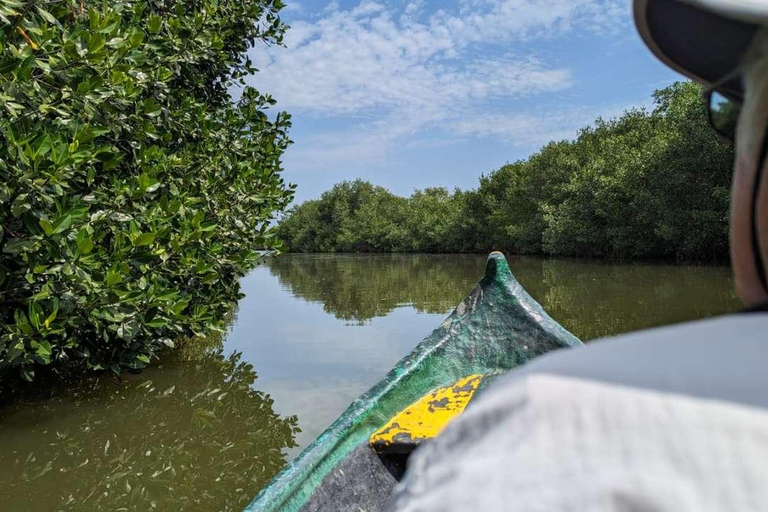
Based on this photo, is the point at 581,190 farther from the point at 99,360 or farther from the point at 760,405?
the point at 760,405

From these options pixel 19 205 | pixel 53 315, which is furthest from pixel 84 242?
pixel 53 315

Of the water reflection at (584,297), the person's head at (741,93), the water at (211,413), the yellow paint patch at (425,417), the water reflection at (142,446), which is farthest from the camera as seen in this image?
the water reflection at (584,297)

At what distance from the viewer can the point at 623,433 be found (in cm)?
34

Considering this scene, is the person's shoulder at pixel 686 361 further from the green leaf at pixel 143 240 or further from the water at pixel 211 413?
the green leaf at pixel 143 240

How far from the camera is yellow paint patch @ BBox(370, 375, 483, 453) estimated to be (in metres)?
2.55

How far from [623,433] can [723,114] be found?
40 centimetres

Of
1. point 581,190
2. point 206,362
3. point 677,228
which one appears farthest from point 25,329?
point 581,190

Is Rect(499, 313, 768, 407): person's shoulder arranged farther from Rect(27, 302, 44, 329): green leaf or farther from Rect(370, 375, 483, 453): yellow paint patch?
Rect(27, 302, 44, 329): green leaf

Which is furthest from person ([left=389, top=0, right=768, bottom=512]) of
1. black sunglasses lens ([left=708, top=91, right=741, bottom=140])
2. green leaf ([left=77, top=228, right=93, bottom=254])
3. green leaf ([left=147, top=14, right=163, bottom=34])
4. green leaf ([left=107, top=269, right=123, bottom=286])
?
green leaf ([left=147, top=14, right=163, bottom=34])

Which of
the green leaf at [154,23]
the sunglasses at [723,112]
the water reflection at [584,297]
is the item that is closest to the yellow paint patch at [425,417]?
the sunglasses at [723,112]

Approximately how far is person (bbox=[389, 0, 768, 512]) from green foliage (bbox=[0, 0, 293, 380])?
10.9 ft

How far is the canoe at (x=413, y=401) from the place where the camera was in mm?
2365

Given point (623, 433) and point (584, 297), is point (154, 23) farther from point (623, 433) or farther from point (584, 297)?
point (584, 297)

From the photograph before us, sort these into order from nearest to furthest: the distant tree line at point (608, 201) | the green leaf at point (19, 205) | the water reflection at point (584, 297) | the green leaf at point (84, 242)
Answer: the green leaf at point (19, 205) < the green leaf at point (84, 242) < the water reflection at point (584, 297) < the distant tree line at point (608, 201)
